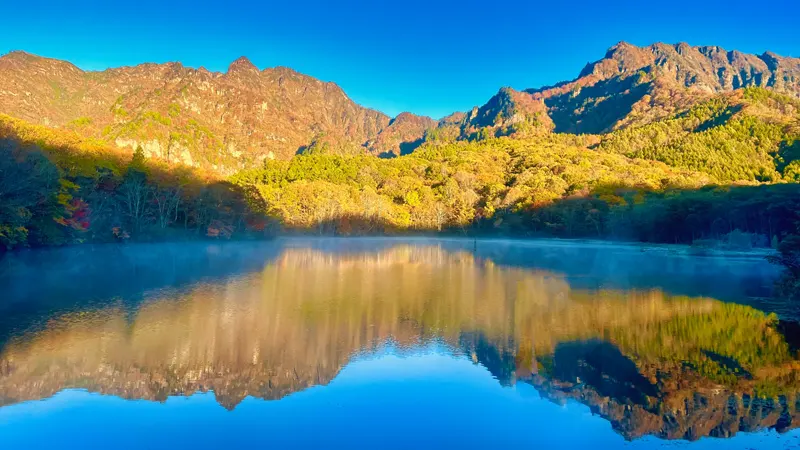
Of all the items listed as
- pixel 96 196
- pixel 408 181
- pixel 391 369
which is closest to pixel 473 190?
pixel 408 181

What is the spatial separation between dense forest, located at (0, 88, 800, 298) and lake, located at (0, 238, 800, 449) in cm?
1000

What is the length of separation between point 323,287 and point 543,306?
9.78m

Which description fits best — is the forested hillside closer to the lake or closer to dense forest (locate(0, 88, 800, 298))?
dense forest (locate(0, 88, 800, 298))

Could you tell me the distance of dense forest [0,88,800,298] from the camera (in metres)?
43.4

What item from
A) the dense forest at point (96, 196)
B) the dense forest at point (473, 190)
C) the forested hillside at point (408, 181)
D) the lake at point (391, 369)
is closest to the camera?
the lake at point (391, 369)

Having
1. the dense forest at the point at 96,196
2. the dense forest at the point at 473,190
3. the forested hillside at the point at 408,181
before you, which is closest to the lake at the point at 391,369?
the forested hillside at the point at 408,181

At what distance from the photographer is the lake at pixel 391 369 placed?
8336mm

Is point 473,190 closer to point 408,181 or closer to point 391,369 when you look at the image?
point 408,181

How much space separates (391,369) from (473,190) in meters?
102

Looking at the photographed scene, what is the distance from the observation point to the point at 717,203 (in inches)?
2413

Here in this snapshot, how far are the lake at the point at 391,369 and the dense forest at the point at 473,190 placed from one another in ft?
32.8

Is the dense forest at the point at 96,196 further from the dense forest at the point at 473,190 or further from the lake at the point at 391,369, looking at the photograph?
the lake at the point at 391,369

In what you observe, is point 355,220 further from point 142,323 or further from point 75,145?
point 142,323

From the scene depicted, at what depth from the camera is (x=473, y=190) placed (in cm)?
11162
